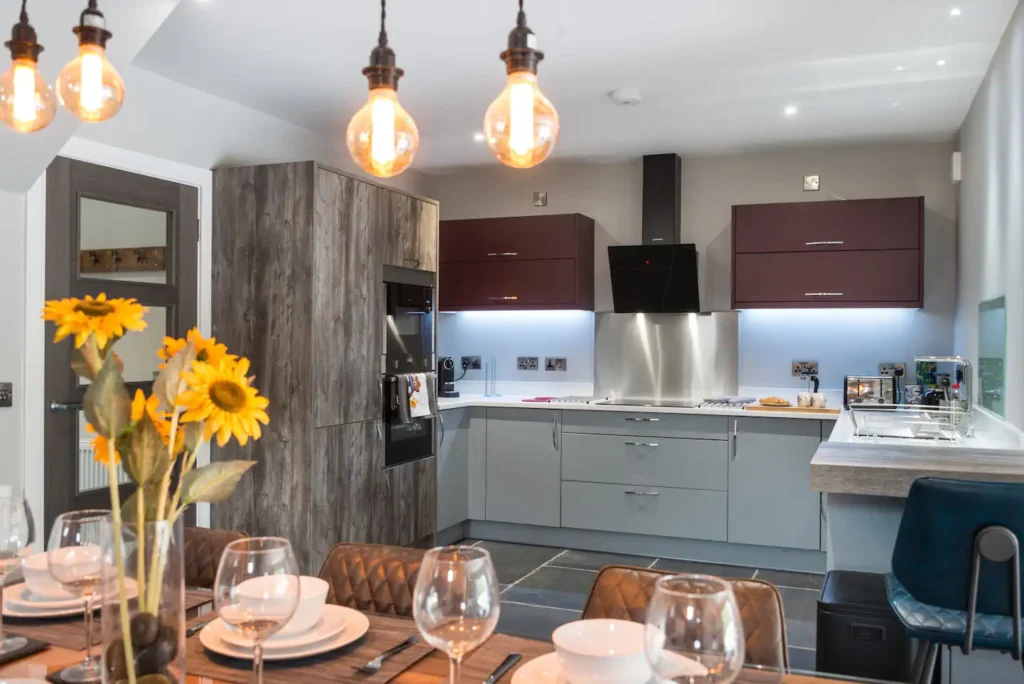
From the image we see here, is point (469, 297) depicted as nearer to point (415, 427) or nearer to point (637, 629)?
point (415, 427)

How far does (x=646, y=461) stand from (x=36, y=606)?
3942mm

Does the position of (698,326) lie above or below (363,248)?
below

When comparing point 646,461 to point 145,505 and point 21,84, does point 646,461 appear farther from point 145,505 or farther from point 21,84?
point 145,505

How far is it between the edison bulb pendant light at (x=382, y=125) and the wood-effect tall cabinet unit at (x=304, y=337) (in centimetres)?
239

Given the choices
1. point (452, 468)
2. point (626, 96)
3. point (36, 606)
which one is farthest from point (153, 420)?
point (452, 468)

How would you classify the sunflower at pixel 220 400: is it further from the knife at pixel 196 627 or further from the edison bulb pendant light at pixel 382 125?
the edison bulb pendant light at pixel 382 125

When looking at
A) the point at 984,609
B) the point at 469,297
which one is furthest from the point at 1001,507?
the point at 469,297

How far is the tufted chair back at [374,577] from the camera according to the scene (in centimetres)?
185

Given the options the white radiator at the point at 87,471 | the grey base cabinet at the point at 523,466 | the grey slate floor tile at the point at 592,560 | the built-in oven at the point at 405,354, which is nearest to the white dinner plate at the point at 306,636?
the white radiator at the point at 87,471

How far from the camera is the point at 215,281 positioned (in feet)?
14.0

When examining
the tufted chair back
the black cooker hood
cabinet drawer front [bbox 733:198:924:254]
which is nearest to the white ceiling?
cabinet drawer front [bbox 733:198:924:254]

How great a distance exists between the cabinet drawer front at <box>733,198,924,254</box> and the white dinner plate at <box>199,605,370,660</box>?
4.31m

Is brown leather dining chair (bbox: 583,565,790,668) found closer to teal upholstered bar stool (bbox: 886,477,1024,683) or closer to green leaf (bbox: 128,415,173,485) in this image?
teal upholstered bar stool (bbox: 886,477,1024,683)

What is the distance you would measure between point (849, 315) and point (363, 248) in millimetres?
3004
